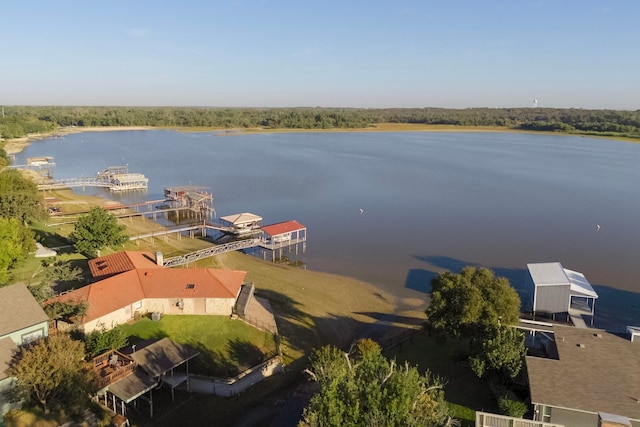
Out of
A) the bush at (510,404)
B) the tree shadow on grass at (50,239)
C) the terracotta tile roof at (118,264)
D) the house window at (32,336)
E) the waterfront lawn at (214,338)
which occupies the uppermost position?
the terracotta tile roof at (118,264)

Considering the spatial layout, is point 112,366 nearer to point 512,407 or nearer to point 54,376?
point 54,376

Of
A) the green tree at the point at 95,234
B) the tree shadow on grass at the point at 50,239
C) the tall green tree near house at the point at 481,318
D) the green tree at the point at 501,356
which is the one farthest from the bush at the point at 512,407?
the tree shadow on grass at the point at 50,239

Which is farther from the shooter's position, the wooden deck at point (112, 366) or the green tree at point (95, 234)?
the green tree at point (95, 234)

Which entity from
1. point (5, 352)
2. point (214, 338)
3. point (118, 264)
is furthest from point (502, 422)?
point (118, 264)

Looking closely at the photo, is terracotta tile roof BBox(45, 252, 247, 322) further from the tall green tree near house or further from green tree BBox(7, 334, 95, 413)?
the tall green tree near house

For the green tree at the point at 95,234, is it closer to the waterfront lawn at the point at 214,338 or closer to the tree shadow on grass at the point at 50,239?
the tree shadow on grass at the point at 50,239

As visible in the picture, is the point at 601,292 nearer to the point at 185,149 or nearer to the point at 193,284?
the point at 193,284

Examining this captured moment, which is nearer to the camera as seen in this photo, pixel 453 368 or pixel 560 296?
pixel 453 368

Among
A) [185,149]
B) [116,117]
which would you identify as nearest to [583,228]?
[185,149]
